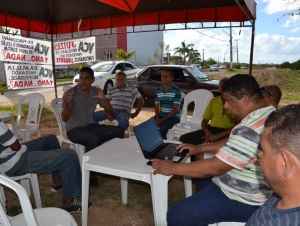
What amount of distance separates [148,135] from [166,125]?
2.02 m

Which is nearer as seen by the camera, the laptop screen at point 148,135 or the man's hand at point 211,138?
the laptop screen at point 148,135

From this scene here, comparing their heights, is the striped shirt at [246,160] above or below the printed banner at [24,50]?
below

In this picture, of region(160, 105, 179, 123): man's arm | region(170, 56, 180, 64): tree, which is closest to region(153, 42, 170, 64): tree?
region(170, 56, 180, 64): tree

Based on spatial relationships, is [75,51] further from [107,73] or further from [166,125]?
[107,73]

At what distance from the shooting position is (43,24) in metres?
6.41

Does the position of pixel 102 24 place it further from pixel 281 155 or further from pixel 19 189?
pixel 281 155

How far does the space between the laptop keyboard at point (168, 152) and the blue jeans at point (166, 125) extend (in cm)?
179

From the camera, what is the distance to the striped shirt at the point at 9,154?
2070mm

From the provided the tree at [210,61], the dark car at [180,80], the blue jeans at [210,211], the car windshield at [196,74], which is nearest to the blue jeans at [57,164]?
the blue jeans at [210,211]

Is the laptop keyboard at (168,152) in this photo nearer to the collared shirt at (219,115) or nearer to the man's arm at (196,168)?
the man's arm at (196,168)

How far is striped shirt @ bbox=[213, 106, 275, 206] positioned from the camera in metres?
1.49

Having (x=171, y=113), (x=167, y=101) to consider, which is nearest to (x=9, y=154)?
(x=171, y=113)

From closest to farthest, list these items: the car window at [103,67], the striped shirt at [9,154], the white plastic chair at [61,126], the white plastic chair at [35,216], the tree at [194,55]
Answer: the white plastic chair at [35,216], the striped shirt at [9,154], the white plastic chair at [61,126], the car window at [103,67], the tree at [194,55]

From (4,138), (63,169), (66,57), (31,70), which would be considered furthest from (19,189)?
(66,57)
